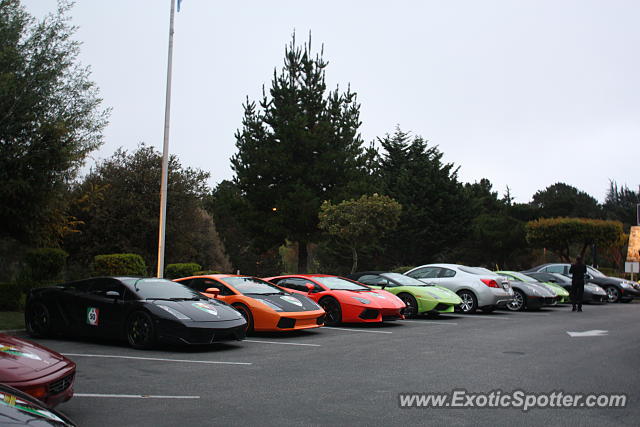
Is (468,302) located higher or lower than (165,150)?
lower

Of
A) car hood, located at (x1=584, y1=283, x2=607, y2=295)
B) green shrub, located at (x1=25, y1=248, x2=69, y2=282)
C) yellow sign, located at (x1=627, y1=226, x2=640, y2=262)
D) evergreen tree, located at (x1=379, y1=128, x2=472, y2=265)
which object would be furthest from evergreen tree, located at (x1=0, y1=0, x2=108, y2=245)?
evergreen tree, located at (x1=379, y1=128, x2=472, y2=265)

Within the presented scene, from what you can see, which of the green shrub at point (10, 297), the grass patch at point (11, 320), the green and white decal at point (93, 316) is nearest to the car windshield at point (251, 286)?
the green and white decal at point (93, 316)

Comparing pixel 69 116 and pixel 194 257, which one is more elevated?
pixel 69 116

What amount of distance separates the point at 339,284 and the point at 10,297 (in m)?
8.32

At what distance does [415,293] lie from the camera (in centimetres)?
1639

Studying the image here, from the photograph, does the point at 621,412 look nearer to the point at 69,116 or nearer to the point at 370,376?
the point at 370,376

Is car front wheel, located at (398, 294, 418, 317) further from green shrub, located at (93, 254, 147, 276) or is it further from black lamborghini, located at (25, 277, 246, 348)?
green shrub, located at (93, 254, 147, 276)

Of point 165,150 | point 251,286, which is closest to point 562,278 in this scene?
point 251,286

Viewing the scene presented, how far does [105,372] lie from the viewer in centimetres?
795

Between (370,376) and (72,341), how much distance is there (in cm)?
590

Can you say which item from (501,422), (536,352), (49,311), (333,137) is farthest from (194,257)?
(501,422)

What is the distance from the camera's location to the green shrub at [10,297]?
15.2m

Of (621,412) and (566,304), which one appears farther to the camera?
(566,304)

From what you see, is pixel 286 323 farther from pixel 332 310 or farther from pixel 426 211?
pixel 426 211
